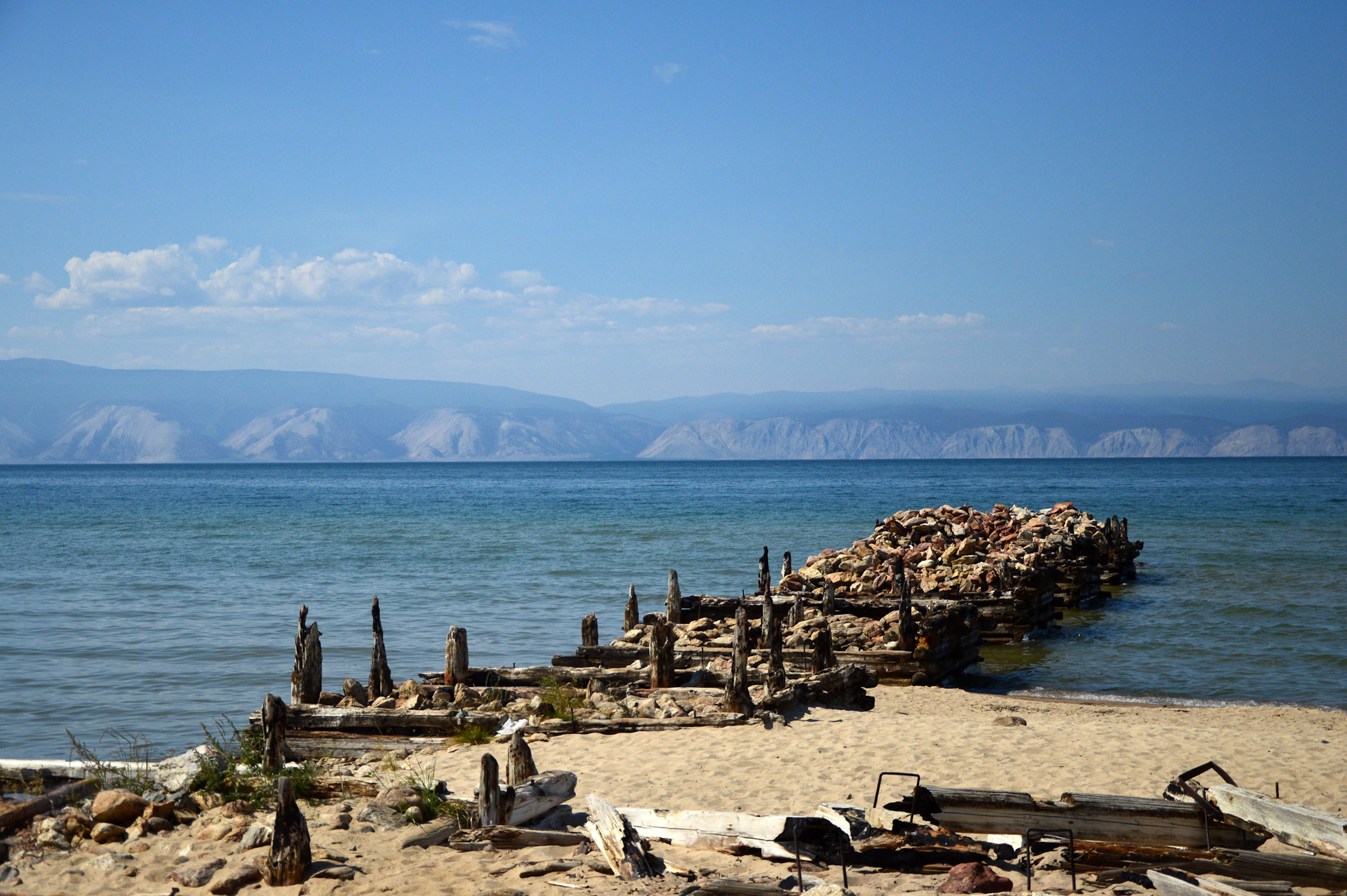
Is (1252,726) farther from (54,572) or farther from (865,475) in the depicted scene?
(865,475)

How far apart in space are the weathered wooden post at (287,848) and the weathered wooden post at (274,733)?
9.35 ft

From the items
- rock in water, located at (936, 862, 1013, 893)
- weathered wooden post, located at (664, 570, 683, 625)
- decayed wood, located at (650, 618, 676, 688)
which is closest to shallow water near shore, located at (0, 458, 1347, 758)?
weathered wooden post, located at (664, 570, 683, 625)

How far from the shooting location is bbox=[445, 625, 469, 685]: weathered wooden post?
14.1 meters

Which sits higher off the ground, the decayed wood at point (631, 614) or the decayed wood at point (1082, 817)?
the decayed wood at point (1082, 817)

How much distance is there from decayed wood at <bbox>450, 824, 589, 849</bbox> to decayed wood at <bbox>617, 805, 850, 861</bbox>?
0.46 meters

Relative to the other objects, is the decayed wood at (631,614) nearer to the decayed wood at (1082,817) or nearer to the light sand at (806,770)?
the light sand at (806,770)

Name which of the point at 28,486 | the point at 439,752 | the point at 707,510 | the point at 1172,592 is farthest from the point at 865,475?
the point at 439,752

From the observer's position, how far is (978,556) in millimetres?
26688

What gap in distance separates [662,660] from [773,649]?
5.14 feet

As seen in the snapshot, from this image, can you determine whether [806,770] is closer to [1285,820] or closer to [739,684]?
[739,684]

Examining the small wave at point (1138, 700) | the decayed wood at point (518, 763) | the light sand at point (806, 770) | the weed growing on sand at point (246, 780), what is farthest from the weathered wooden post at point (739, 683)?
the small wave at point (1138, 700)

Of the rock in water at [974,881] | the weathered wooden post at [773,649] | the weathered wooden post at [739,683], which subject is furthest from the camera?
the weathered wooden post at [773,649]

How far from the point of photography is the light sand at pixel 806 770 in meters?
7.12

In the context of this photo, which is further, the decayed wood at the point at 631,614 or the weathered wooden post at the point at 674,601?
the decayed wood at the point at 631,614
